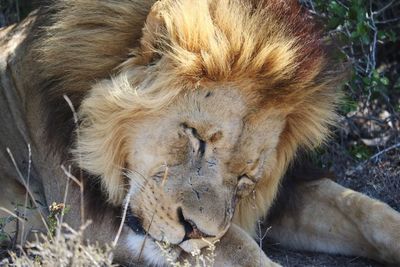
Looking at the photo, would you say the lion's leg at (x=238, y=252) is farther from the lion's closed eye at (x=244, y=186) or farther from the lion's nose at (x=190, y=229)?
the lion's nose at (x=190, y=229)

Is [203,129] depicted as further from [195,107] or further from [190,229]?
[190,229]

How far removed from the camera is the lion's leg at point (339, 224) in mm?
4191

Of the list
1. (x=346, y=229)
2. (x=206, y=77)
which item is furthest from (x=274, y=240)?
(x=206, y=77)

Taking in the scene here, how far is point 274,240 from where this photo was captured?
4.60 m

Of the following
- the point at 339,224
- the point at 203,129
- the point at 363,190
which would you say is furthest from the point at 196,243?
the point at 363,190

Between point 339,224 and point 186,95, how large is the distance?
1.23 meters

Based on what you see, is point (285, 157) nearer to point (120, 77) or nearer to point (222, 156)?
point (222, 156)

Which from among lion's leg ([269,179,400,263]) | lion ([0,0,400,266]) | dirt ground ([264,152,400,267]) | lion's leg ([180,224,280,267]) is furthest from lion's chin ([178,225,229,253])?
lion's leg ([269,179,400,263])

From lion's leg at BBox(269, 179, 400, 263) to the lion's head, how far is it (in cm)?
68

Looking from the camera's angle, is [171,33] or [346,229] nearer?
[171,33]

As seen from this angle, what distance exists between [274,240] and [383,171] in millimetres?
892

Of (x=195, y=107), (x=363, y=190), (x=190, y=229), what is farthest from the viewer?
(x=363, y=190)

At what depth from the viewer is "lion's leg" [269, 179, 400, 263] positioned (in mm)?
4191

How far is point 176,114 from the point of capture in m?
3.64
